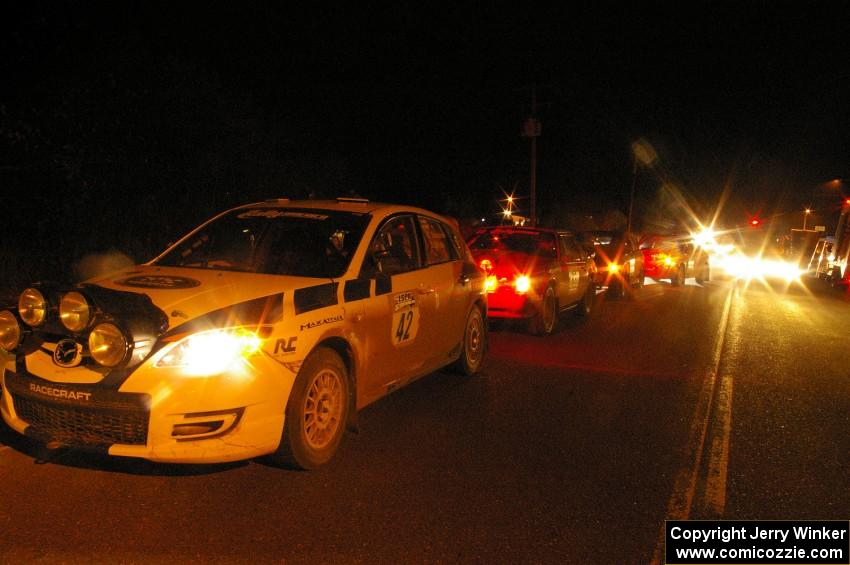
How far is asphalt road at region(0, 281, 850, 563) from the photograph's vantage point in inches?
150

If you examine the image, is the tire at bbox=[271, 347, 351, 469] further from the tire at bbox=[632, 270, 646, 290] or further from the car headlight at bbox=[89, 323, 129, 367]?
the tire at bbox=[632, 270, 646, 290]

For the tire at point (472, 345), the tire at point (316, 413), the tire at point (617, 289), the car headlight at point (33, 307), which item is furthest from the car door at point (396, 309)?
the tire at point (617, 289)

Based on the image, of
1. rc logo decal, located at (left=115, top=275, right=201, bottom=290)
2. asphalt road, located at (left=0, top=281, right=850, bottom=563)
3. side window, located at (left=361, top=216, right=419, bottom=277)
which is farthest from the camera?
side window, located at (left=361, top=216, right=419, bottom=277)

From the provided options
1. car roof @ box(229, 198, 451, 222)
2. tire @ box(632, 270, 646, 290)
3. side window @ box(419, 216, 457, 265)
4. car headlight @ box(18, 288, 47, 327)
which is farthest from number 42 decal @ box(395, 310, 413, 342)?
tire @ box(632, 270, 646, 290)

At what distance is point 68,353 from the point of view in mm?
4285

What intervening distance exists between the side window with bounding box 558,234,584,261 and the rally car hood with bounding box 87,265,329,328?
7238mm

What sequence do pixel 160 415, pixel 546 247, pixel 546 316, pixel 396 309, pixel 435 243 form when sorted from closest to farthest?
1. pixel 160 415
2. pixel 396 309
3. pixel 435 243
4. pixel 546 316
5. pixel 546 247

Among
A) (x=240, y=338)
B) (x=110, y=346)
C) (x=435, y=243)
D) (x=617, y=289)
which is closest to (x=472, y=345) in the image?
(x=435, y=243)

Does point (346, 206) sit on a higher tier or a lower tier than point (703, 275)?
higher

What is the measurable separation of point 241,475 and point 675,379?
5009 millimetres

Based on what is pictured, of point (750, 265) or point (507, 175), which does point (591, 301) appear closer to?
point (750, 265)

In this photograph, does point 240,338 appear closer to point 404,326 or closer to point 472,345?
point 404,326

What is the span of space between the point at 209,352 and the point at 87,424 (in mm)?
764

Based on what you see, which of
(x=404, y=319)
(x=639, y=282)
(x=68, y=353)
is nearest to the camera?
(x=68, y=353)
